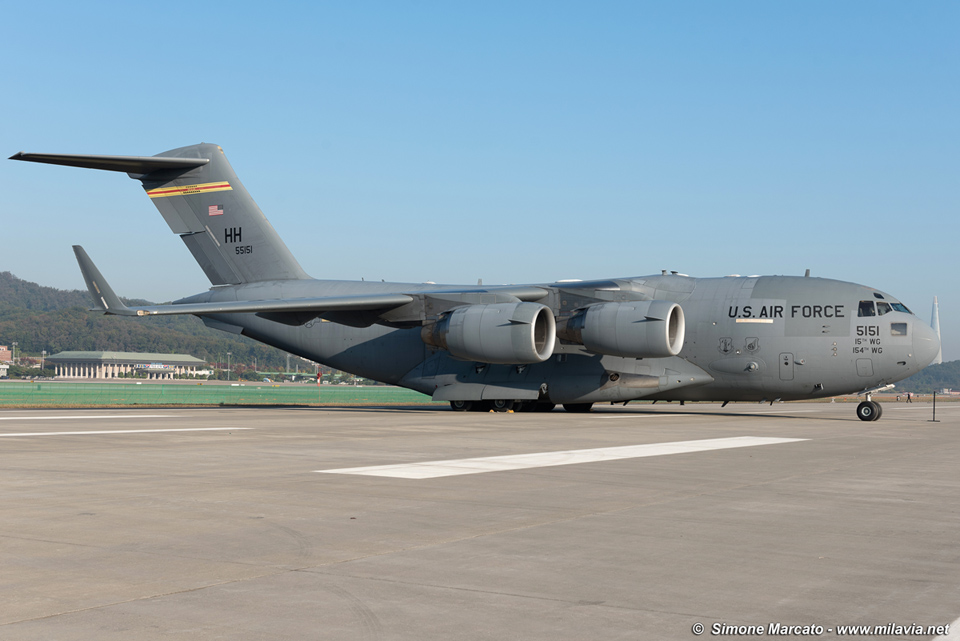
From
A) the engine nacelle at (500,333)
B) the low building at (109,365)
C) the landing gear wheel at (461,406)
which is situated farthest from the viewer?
the low building at (109,365)

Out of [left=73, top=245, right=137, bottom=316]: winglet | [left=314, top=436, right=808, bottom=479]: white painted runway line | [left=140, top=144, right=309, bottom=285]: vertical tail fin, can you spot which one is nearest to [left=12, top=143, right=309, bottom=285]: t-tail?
[left=140, top=144, right=309, bottom=285]: vertical tail fin

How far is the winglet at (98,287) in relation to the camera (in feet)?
77.4

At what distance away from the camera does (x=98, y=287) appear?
23734 millimetres

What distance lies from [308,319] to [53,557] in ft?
69.8

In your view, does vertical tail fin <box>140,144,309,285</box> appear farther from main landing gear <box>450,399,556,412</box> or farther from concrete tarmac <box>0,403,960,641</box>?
concrete tarmac <box>0,403,960,641</box>

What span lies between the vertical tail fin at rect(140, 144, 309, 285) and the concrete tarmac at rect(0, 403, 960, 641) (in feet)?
59.3

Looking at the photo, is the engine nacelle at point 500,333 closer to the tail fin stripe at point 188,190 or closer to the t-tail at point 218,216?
the t-tail at point 218,216

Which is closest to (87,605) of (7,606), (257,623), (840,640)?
(7,606)

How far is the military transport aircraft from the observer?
23156 mm

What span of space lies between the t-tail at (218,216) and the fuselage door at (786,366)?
15.1 meters

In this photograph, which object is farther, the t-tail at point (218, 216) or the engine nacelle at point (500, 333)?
the t-tail at point (218, 216)

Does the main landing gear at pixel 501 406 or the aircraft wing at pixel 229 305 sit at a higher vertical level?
the aircraft wing at pixel 229 305

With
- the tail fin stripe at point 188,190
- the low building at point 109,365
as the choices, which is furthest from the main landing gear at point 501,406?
the low building at point 109,365

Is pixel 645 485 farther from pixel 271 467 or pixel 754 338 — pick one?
pixel 754 338
